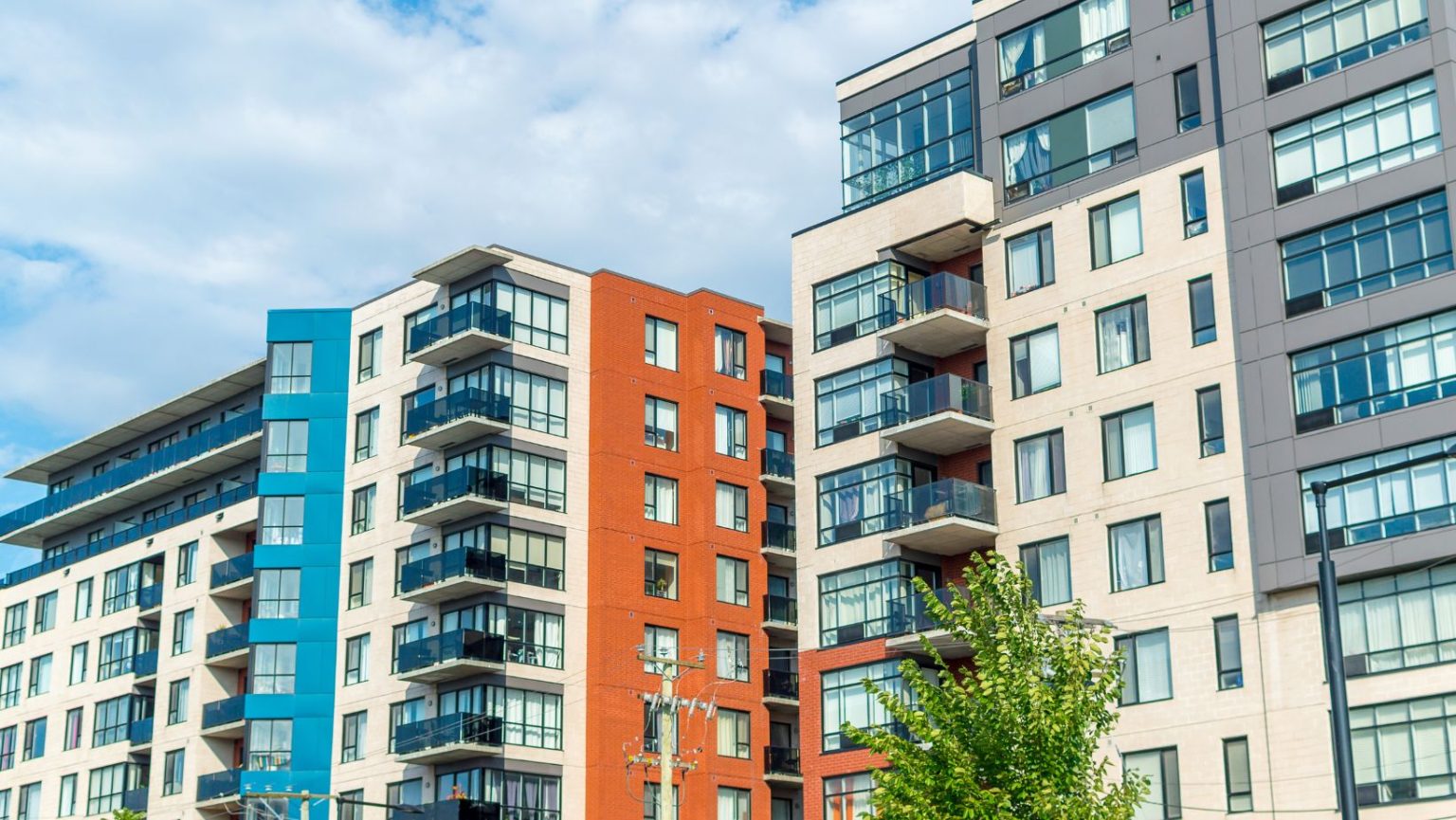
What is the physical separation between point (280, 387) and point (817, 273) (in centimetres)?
2895

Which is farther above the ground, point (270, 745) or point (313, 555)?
point (313, 555)

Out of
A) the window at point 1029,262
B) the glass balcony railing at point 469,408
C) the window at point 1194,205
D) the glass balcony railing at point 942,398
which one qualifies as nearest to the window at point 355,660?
the glass balcony railing at point 469,408

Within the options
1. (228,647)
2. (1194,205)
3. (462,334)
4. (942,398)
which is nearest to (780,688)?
(462,334)

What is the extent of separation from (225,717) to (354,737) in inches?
306

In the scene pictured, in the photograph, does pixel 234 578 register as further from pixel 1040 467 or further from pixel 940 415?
pixel 1040 467

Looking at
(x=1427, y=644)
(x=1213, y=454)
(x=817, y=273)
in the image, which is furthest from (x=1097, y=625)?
(x=817, y=273)

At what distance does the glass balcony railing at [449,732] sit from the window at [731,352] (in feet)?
57.6

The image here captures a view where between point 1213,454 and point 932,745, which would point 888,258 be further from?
point 932,745

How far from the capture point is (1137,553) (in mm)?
51094

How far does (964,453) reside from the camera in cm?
5797

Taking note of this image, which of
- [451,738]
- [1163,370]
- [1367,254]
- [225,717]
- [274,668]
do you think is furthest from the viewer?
[225,717]

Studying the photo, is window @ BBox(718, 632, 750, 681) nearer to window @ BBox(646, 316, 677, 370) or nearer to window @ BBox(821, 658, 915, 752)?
window @ BBox(646, 316, 677, 370)

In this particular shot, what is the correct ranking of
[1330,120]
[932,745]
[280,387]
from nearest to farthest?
[932,745]
[1330,120]
[280,387]

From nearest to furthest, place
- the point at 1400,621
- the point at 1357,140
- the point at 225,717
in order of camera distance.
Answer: the point at 1400,621, the point at 1357,140, the point at 225,717
